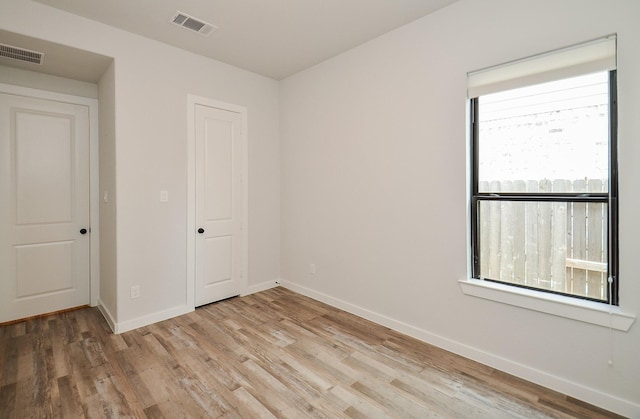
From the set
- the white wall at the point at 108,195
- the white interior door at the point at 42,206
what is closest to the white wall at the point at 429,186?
the white wall at the point at 108,195

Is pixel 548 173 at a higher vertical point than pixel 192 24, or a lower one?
lower

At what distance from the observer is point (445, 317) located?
2.56m

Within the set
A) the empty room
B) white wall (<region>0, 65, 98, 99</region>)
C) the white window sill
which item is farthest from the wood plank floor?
white wall (<region>0, 65, 98, 99</region>)

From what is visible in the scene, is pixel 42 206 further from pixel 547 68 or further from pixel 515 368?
pixel 547 68

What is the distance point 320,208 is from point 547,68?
247 cm

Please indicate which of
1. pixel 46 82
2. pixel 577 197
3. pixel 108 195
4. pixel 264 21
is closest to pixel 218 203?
pixel 108 195

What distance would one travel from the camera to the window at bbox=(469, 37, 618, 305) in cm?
192

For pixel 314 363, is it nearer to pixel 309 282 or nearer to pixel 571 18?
pixel 309 282

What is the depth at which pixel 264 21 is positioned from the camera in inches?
108

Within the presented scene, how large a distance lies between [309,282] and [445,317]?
1790 mm

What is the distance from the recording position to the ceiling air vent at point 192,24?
2654 mm

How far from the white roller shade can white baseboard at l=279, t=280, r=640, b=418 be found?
2040 millimetres

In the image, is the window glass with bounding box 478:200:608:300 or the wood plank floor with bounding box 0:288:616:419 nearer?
the wood plank floor with bounding box 0:288:616:419

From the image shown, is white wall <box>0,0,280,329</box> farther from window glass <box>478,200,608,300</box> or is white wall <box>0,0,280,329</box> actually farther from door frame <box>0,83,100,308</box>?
window glass <box>478,200,608,300</box>
